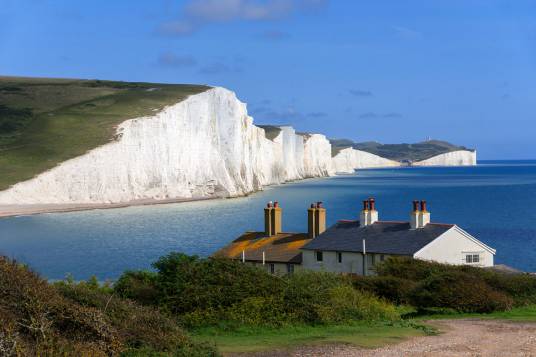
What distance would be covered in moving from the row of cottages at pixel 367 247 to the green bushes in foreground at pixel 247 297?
996 centimetres

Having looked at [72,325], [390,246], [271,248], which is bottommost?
[271,248]

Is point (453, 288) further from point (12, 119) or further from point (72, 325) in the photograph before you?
point (12, 119)

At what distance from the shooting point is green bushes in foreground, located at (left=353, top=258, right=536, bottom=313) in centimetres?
2294

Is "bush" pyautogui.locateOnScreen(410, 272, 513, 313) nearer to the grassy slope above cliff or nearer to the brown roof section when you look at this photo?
the brown roof section

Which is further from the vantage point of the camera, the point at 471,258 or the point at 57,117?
the point at 57,117

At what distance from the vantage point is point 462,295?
907 inches

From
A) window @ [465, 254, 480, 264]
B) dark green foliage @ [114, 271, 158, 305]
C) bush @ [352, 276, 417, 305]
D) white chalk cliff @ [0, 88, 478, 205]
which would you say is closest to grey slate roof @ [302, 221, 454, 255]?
window @ [465, 254, 480, 264]

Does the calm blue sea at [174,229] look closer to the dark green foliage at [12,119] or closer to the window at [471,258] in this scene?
the window at [471,258]

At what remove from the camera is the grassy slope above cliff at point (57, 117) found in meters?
106

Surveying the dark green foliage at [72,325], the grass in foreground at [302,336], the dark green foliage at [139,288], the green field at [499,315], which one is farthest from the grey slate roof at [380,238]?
the dark green foliage at [72,325]

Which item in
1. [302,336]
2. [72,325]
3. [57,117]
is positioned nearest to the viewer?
[72,325]

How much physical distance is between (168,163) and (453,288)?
9700cm

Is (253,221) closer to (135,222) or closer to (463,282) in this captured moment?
(135,222)

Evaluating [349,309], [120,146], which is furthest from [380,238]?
[120,146]
